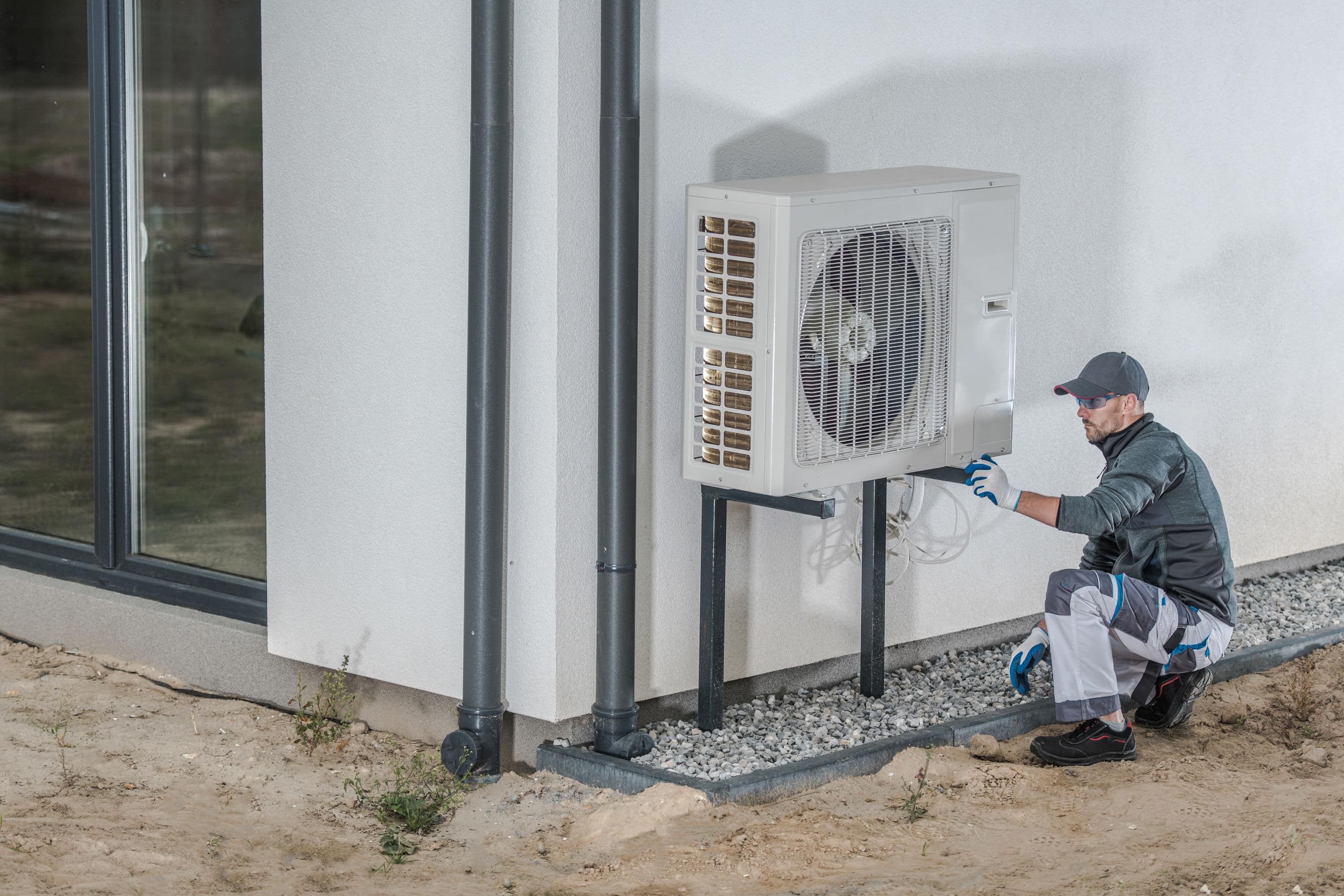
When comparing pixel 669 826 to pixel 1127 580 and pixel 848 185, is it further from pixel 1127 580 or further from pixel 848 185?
pixel 848 185

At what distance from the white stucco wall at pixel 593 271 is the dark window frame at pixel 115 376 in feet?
1.78

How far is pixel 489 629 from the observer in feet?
14.6

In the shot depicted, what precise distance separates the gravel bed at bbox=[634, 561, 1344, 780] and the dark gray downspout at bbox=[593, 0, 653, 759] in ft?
0.60

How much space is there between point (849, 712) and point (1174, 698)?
3.35ft

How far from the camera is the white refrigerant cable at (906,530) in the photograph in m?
5.16

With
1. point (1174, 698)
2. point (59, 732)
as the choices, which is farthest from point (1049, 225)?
point (59, 732)

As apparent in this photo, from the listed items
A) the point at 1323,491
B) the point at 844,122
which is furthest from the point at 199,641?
the point at 1323,491

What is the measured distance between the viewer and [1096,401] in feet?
15.7

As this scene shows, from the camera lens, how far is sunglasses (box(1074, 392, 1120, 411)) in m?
4.75

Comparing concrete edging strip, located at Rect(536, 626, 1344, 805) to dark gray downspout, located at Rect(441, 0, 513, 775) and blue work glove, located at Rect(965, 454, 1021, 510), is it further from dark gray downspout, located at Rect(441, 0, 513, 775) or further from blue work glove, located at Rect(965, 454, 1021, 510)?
blue work glove, located at Rect(965, 454, 1021, 510)

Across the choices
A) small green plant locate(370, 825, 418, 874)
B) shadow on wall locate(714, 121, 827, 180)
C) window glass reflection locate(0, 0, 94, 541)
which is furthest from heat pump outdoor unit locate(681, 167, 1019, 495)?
window glass reflection locate(0, 0, 94, 541)

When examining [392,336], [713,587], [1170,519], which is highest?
[392,336]

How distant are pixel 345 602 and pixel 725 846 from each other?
Result: 154 centimetres

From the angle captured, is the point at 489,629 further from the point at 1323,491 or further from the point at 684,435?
the point at 1323,491
